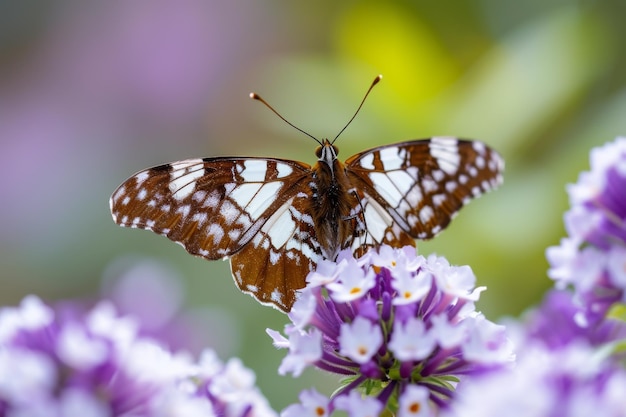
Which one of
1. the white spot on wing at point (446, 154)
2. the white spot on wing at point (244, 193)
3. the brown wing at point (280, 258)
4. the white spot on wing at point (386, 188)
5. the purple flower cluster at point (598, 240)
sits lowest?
the purple flower cluster at point (598, 240)

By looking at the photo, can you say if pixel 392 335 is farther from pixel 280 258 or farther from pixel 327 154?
pixel 327 154

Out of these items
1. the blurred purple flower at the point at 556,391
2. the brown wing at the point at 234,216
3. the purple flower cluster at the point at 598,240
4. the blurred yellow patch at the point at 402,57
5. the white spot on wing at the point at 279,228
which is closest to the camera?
the blurred purple flower at the point at 556,391

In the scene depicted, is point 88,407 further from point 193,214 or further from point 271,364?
point 271,364

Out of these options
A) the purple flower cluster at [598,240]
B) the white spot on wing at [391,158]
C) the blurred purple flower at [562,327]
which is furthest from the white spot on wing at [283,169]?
the purple flower cluster at [598,240]

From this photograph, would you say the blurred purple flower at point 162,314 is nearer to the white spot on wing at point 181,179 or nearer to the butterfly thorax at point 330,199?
the white spot on wing at point 181,179

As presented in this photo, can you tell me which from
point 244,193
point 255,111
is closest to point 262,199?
point 244,193

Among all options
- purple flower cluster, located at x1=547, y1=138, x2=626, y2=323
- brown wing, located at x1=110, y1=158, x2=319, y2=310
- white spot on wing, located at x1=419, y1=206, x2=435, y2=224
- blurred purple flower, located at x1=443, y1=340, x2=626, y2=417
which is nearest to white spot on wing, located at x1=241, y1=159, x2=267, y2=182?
brown wing, located at x1=110, y1=158, x2=319, y2=310

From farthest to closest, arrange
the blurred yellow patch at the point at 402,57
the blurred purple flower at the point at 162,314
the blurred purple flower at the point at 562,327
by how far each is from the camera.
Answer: the blurred yellow patch at the point at 402,57, the blurred purple flower at the point at 162,314, the blurred purple flower at the point at 562,327
